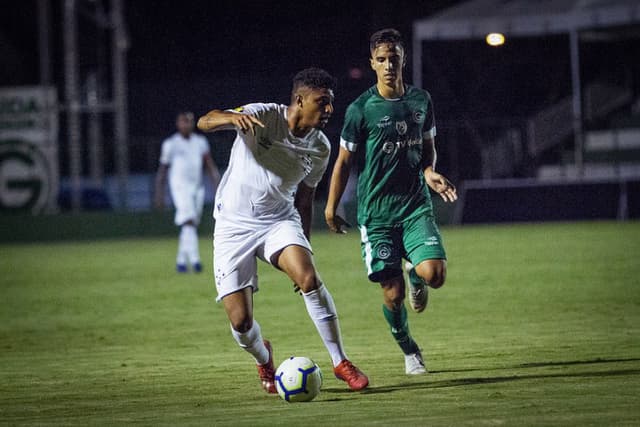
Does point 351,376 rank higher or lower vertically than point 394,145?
lower

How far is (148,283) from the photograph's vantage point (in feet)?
57.5

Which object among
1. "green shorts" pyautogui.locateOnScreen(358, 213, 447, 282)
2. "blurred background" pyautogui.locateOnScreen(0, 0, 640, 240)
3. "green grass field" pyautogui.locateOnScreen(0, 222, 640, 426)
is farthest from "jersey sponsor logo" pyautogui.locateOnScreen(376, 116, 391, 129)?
"blurred background" pyautogui.locateOnScreen(0, 0, 640, 240)

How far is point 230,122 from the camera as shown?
7535 mm

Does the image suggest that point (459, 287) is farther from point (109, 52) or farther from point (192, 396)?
point (109, 52)

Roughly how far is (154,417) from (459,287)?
8.75 meters

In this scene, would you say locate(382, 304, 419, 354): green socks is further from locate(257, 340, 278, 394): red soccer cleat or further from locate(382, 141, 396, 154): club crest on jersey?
locate(382, 141, 396, 154): club crest on jersey

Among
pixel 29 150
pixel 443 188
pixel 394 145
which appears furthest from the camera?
pixel 29 150

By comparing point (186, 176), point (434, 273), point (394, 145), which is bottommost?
point (186, 176)

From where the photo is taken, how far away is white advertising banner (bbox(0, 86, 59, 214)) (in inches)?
1217

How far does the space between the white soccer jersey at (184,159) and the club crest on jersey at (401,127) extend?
10546mm

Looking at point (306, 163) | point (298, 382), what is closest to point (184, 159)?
point (306, 163)

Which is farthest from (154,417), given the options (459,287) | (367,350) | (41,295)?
(41,295)

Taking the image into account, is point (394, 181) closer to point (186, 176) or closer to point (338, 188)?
point (338, 188)

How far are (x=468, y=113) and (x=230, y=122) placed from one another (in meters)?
27.6
